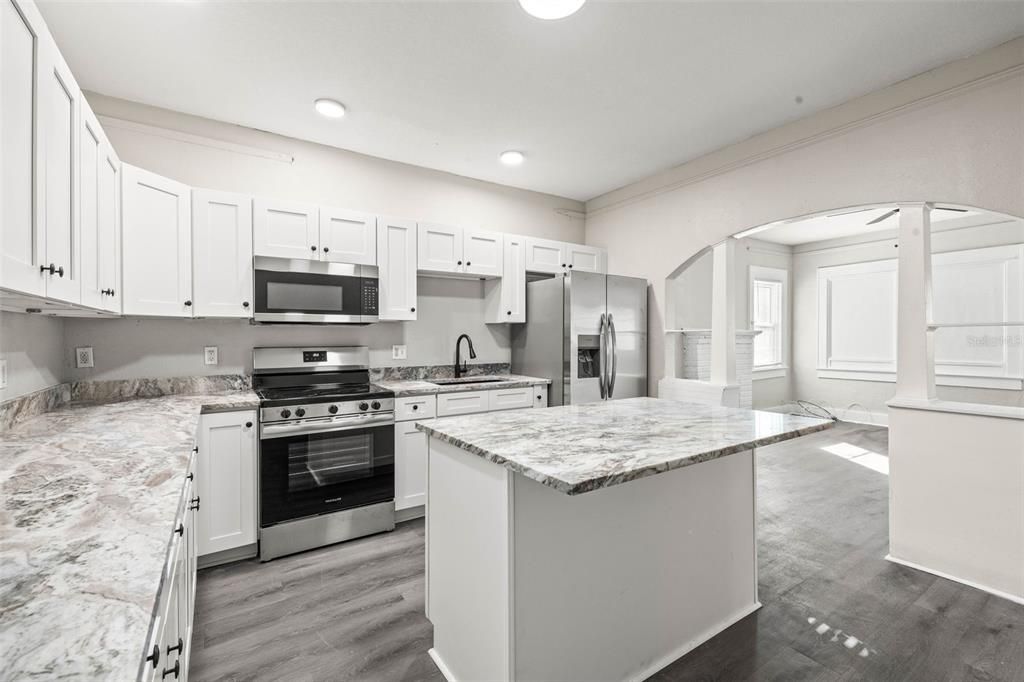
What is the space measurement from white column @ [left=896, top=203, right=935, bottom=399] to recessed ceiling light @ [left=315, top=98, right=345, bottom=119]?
11.0ft

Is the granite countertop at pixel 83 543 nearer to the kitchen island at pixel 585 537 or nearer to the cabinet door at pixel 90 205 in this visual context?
the cabinet door at pixel 90 205

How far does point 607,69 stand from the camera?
2.56 meters

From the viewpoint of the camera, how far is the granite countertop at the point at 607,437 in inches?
50.9

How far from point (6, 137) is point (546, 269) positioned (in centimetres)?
350

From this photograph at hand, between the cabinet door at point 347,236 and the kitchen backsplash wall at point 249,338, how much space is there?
569 mm

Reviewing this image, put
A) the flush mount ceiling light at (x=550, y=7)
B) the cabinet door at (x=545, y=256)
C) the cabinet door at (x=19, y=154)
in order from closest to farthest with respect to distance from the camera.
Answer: the cabinet door at (x=19, y=154) < the flush mount ceiling light at (x=550, y=7) < the cabinet door at (x=545, y=256)

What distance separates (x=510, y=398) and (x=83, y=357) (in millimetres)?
2665

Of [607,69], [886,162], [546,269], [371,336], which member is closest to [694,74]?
[607,69]

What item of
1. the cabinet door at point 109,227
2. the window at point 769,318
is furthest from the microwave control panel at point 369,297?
the window at point 769,318

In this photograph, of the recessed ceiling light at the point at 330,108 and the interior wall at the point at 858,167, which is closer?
the interior wall at the point at 858,167

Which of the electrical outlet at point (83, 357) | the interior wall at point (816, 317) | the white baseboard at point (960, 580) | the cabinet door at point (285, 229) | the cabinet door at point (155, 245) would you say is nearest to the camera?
the white baseboard at point (960, 580)

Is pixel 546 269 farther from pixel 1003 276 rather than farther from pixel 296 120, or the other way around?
pixel 1003 276

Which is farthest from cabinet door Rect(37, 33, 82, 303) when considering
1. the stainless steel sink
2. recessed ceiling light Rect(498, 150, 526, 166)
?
recessed ceiling light Rect(498, 150, 526, 166)

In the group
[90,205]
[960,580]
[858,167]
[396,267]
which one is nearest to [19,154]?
[90,205]
